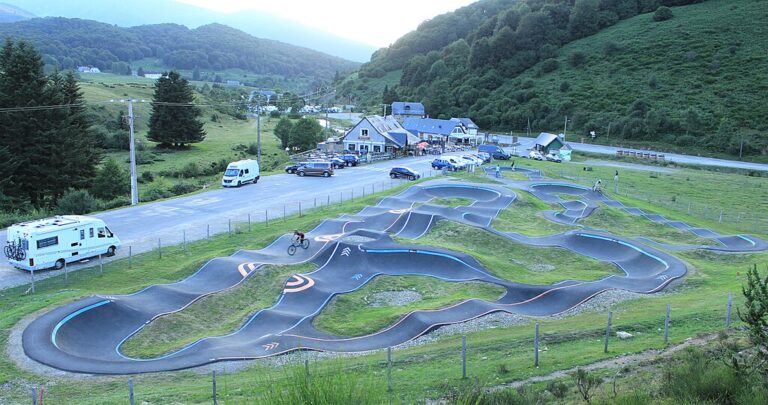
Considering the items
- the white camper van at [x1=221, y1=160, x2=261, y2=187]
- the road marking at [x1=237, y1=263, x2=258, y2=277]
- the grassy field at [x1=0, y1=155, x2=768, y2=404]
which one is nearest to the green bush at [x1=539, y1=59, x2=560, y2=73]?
the white camper van at [x1=221, y1=160, x2=261, y2=187]

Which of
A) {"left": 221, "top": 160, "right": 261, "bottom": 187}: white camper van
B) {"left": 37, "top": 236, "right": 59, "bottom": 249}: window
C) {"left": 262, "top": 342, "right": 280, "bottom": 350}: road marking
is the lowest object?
{"left": 262, "top": 342, "right": 280, "bottom": 350}: road marking

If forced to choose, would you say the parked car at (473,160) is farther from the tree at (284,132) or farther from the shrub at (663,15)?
the shrub at (663,15)

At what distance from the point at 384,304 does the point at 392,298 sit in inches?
32.9

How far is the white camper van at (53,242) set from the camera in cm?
2372

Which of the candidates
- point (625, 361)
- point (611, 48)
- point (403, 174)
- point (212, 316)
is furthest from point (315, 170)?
point (611, 48)

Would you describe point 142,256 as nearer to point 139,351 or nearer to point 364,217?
point 139,351

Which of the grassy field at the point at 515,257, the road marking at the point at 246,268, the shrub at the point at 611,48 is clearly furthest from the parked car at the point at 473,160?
the shrub at the point at 611,48

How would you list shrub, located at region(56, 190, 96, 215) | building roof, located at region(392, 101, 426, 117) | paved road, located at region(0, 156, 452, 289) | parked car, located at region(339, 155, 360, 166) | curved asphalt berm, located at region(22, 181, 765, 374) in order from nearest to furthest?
1. curved asphalt berm, located at region(22, 181, 765, 374)
2. paved road, located at region(0, 156, 452, 289)
3. shrub, located at region(56, 190, 96, 215)
4. parked car, located at region(339, 155, 360, 166)
5. building roof, located at region(392, 101, 426, 117)

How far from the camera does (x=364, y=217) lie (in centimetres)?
3444

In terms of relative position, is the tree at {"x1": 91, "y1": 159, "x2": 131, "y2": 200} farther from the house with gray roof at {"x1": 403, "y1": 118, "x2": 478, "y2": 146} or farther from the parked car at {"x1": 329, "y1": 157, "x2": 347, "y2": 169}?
the house with gray roof at {"x1": 403, "y1": 118, "x2": 478, "y2": 146}

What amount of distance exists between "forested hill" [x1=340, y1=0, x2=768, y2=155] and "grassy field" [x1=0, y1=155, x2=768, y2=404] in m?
71.0

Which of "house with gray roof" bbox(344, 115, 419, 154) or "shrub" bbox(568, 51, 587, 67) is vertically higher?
"shrub" bbox(568, 51, 587, 67)

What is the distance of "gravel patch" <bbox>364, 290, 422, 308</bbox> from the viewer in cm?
2211

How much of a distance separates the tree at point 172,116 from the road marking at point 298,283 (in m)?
61.8
